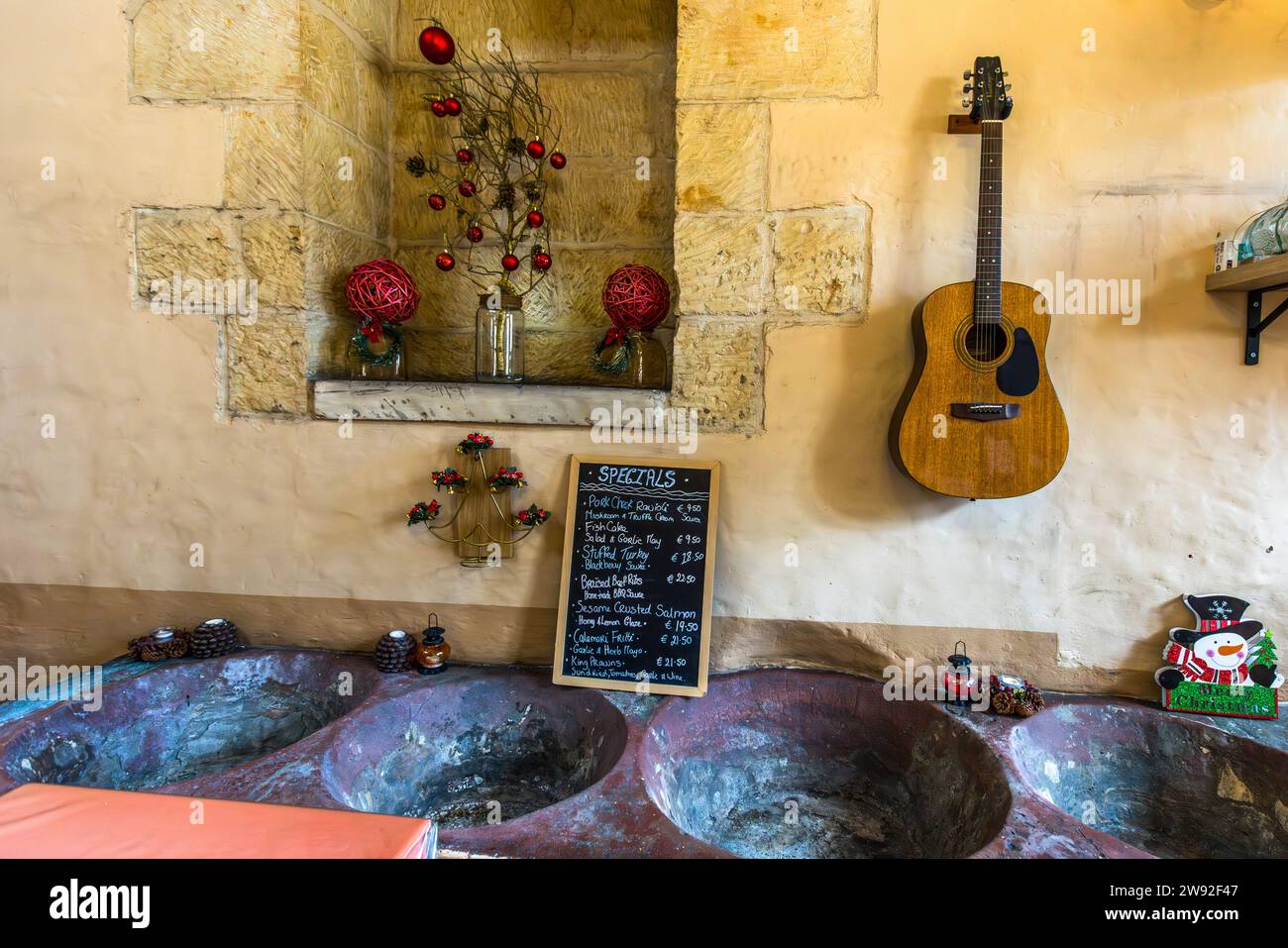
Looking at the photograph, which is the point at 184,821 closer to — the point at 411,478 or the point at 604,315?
the point at 411,478

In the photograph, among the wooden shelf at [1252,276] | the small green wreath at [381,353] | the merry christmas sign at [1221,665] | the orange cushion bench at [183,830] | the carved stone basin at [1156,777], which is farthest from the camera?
the small green wreath at [381,353]

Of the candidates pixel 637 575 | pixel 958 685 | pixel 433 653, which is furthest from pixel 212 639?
pixel 958 685

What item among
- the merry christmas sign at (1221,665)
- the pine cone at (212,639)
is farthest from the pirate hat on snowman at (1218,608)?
the pine cone at (212,639)

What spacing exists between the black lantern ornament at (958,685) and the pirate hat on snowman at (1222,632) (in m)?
0.52

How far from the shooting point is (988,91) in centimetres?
179

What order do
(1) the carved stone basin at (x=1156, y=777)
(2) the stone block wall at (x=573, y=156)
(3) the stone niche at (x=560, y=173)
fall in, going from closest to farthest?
(1) the carved stone basin at (x=1156, y=777) < (3) the stone niche at (x=560, y=173) < (2) the stone block wall at (x=573, y=156)

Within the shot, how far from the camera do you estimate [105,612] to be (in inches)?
87.7

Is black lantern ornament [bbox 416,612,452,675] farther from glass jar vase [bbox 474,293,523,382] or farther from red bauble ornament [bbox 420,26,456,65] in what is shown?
red bauble ornament [bbox 420,26,456,65]

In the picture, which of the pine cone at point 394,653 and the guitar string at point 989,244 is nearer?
the guitar string at point 989,244

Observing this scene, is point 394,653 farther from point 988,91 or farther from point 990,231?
point 988,91

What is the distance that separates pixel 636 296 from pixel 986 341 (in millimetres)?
902

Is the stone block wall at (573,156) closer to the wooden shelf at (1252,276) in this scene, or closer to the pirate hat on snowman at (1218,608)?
the wooden shelf at (1252,276)

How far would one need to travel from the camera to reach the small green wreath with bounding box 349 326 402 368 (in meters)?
2.21

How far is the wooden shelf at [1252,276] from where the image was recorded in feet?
5.26
